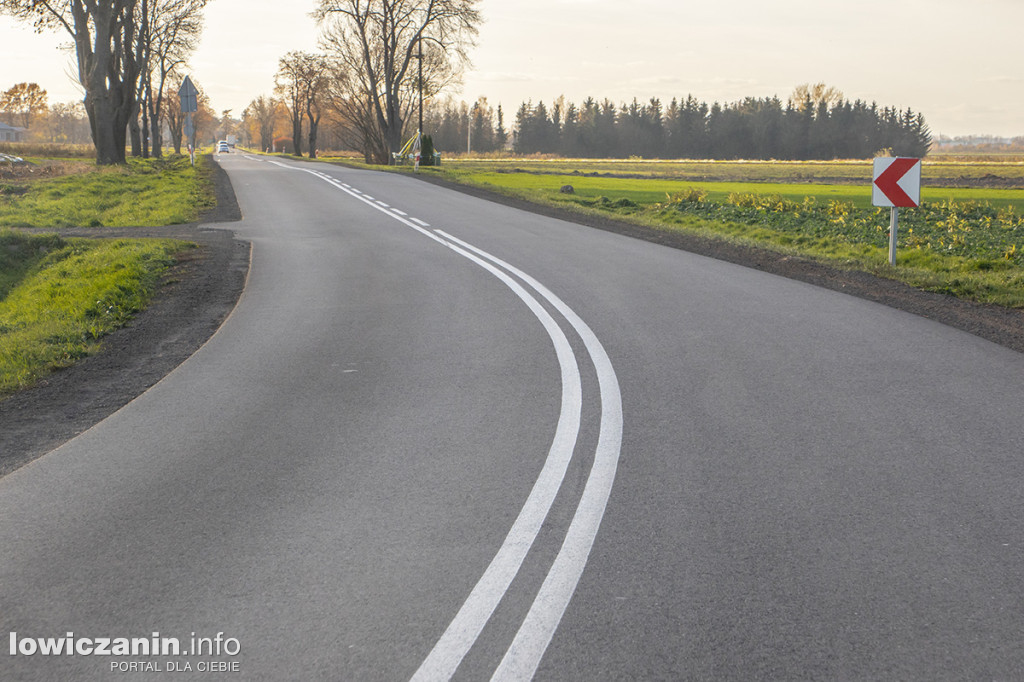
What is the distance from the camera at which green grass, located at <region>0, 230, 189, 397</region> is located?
762 cm

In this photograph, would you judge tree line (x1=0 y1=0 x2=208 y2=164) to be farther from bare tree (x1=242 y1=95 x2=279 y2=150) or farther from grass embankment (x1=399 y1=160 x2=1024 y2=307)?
bare tree (x1=242 y1=95 x2=279 y2=150)

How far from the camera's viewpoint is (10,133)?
133500 mm

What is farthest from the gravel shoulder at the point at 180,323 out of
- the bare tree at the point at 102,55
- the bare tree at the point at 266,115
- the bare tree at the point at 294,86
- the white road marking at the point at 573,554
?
the bare tree at the point at 266,115

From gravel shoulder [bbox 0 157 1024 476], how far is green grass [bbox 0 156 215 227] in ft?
10.8

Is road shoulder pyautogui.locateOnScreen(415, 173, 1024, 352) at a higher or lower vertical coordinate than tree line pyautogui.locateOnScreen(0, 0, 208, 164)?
lower

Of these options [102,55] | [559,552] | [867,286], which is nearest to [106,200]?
[102,55]

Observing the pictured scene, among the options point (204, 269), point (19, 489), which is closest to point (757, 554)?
point (19, 489)

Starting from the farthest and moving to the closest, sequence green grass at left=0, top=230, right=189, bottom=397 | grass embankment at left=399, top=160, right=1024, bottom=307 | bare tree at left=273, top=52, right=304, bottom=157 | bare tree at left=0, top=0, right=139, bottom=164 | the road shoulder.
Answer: bare tree at left=273, top=52, right=304, bottom=157 < bare tree at left=0, top=0, right=139, bottom=164 < grass embankment at left=399, top=160, right=1024, bottom=307 < the road shoulder < green grass at left=0, top=230, right=189, bottom=397

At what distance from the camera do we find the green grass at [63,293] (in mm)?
Result: 7621

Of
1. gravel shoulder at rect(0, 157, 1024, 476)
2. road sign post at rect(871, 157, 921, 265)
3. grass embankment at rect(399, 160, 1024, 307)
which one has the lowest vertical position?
gravel shoulder at rect(0, 157, 1024, 476)

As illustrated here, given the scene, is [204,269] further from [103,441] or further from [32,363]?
[103,441]

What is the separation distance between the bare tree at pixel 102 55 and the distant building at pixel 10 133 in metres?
105

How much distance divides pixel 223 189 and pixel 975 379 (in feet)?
83.1

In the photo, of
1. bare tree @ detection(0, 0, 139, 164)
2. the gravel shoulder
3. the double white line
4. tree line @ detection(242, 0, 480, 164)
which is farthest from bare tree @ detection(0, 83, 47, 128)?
the double white line
